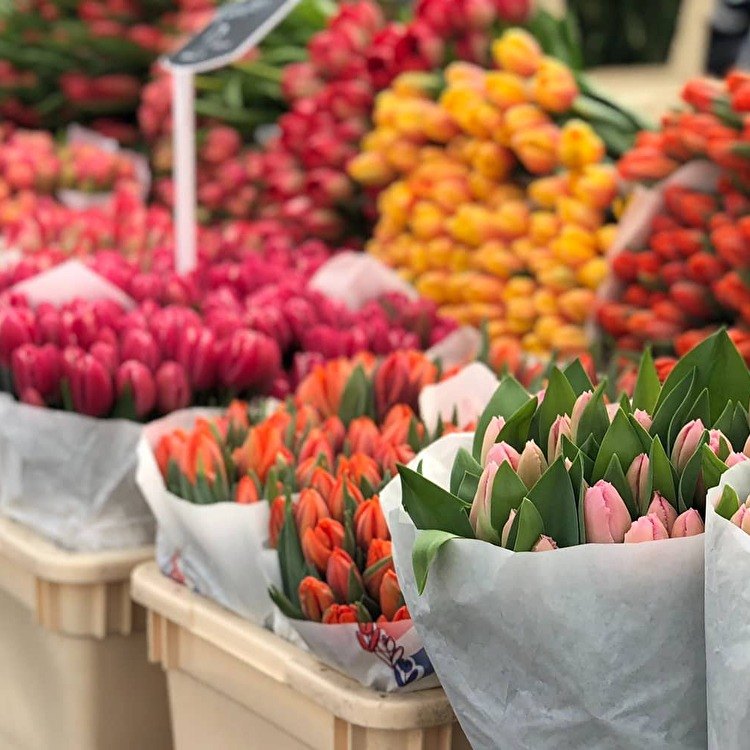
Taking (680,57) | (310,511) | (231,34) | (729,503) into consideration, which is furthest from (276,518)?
(680,57)

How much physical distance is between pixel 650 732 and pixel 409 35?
5.68 ft

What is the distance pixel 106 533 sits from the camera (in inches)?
60.0

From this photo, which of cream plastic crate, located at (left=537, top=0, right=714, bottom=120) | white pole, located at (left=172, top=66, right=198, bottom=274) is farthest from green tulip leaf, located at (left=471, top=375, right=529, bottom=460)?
cream plastic crate, located at (left=537, top=0, right=714, bottom=120)

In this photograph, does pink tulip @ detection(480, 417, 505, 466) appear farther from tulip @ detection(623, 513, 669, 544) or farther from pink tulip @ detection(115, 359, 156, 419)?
pink tulip @ detection(115, 359, 156, 419)

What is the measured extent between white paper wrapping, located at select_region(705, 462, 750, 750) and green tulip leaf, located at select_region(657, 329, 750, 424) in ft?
0.74

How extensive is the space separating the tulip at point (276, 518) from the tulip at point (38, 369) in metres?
0.47

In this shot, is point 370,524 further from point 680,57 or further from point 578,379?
point 680,57

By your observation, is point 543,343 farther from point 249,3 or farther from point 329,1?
point 329,1

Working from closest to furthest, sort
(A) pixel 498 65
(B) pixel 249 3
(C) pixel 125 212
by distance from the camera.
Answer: (B) pixel 249 3 → (A) pixel 498 65 → (C) pixel 125 212

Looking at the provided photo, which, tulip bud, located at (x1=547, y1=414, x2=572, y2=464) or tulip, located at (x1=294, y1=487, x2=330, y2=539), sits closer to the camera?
tulip bud, located at (x1=547, y1=414, x2=572, y2=464)

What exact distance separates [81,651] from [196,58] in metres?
0.88

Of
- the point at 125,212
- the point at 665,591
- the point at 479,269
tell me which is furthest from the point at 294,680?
the point at 125,212

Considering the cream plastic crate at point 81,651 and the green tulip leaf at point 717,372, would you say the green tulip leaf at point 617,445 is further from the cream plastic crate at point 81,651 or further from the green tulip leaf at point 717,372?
the cream plastic crate at point 81,651

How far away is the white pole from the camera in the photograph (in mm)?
1918
